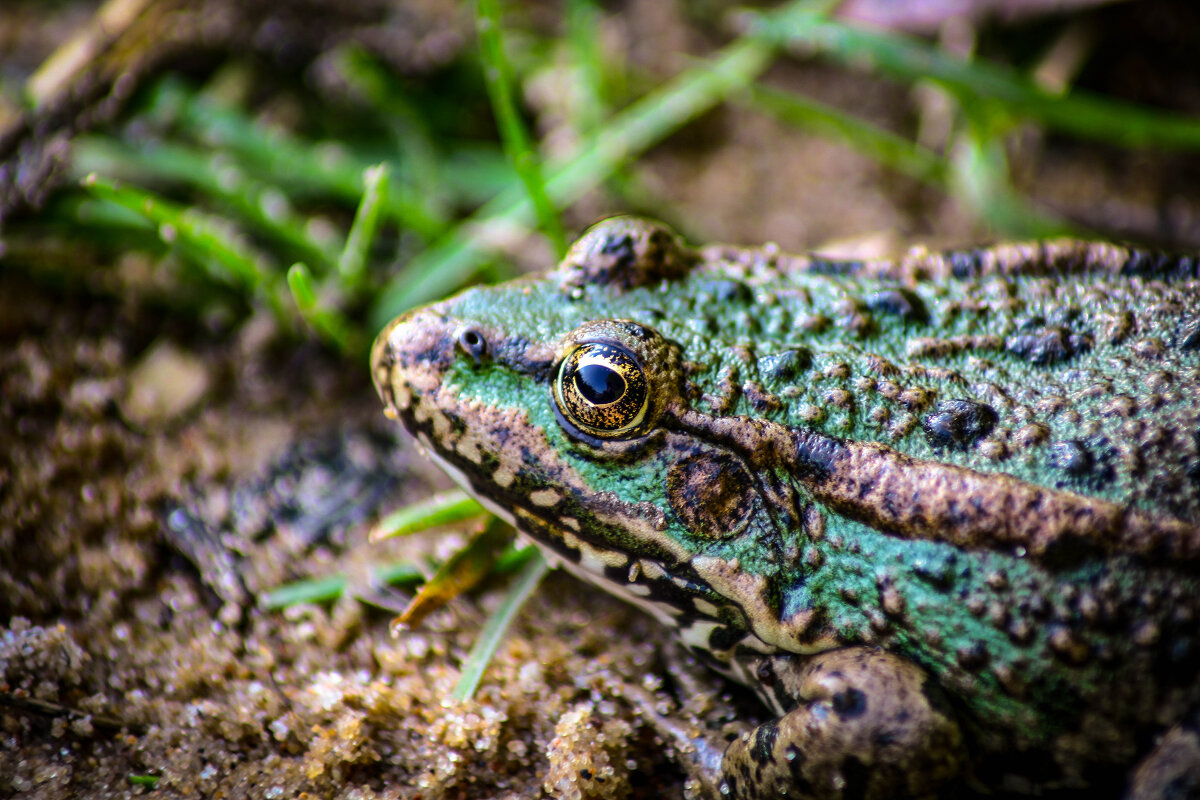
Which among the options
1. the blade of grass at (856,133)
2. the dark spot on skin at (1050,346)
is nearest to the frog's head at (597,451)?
the dark spot on skin at (1050,346)

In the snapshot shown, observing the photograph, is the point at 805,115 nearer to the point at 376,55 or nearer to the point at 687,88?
the point at 687,88

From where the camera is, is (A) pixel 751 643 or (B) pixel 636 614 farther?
(B) pixel 636 614

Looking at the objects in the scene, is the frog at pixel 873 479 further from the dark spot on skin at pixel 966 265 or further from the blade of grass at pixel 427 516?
the blade of grass at pixel 427 516

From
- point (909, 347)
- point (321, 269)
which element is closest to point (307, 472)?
point (321, 269)

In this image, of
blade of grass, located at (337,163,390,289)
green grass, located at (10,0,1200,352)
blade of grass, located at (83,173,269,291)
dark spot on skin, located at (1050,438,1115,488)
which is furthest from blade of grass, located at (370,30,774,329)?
dark spot on skin, located at (1050,438,1115,488)

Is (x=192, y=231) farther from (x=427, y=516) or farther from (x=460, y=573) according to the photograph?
(x=460, y=573)

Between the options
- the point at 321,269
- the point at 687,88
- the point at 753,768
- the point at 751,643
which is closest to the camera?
the point at 753,768

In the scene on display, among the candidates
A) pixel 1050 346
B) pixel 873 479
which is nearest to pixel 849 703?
pixel 873 479
